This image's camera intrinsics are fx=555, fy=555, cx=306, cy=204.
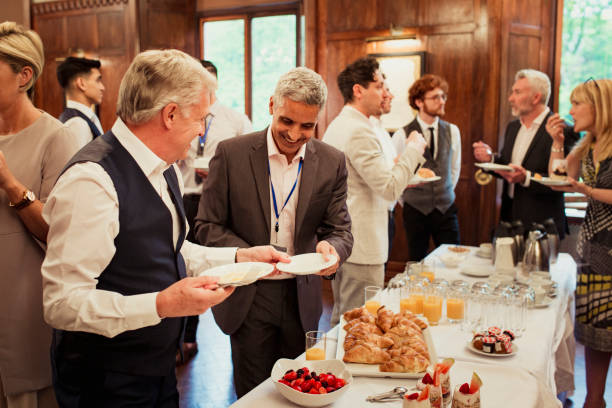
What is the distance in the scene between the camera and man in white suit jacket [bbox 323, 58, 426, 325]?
319cm

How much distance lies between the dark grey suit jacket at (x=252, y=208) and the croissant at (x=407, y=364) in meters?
0.59

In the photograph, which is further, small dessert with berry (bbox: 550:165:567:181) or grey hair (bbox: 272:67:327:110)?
small dessert with berry (bbox: 550:165:567:181)

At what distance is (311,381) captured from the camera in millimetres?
1537

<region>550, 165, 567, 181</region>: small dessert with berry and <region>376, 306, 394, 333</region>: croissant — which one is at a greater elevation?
<region>550, 165, 567, 181</region>: small dessert with berry

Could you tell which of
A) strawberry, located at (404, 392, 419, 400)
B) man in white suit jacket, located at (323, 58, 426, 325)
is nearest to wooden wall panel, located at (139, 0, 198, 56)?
man in white suit jacket, located at (323, 58, 426, 325)

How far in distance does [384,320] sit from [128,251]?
94 centimetres

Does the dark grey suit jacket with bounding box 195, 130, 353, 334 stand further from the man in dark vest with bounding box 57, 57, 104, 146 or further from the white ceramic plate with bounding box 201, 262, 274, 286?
the man in dark vest with bounding box 57, 57, 104, 146

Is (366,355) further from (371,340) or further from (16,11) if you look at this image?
(16,11)

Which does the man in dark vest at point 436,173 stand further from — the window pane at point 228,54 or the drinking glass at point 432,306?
the window pane at point 228,54

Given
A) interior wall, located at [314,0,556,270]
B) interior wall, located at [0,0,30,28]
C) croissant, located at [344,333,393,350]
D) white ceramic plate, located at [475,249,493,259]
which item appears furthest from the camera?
interior wall, located at [0,0,30,28]

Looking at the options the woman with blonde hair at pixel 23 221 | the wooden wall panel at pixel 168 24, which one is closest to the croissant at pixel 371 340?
the woman with blonde hair at pixel 23 221

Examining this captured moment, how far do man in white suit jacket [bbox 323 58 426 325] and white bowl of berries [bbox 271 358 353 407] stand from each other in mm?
1658

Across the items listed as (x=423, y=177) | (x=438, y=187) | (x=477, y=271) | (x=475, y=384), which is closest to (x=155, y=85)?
(x=475, y=384)

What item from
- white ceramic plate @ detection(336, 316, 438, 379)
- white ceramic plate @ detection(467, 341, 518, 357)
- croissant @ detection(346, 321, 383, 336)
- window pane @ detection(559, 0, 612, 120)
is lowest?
white ceramic plate @ detection(467, 341, 518, 357)
